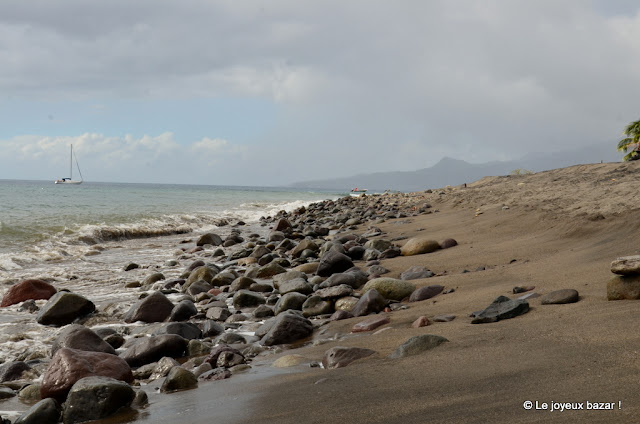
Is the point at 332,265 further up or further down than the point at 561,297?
further down

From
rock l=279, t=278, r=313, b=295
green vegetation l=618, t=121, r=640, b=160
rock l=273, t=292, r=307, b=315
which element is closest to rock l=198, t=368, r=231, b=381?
rock l=273, t=292, r=307, b=315

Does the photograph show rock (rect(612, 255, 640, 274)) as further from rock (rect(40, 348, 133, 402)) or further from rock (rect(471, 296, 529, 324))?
rock (rect(40, 348, 133, 402))

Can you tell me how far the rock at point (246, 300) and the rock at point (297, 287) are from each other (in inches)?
13.5

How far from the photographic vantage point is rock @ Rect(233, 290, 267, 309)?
6.50m

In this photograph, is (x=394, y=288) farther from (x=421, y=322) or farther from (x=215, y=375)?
(x=215, y=375)

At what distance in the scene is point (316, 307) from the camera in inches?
225

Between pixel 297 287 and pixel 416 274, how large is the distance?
5.21 feet

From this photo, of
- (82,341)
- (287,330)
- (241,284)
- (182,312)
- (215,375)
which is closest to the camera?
(215,375)

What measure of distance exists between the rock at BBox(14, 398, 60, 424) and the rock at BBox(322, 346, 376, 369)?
5.82ft

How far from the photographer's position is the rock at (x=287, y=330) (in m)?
4.65

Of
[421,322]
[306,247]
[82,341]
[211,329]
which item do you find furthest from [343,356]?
[306,247]

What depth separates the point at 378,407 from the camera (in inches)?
93.0

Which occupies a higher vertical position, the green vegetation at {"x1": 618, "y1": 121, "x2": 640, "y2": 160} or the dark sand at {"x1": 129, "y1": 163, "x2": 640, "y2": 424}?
the green vegetation at {"x1": 618, "y1": 121, "x2": 640, "y2": 160}

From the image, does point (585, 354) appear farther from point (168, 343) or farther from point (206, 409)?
point (168, 343)
